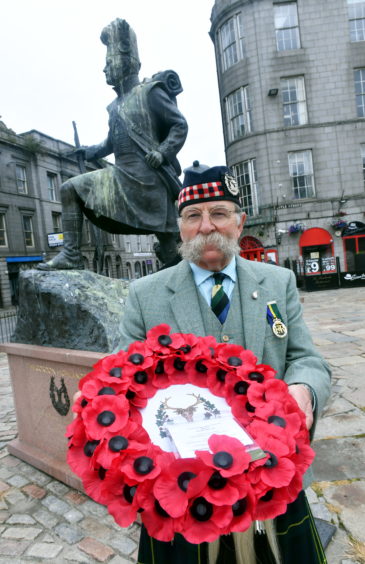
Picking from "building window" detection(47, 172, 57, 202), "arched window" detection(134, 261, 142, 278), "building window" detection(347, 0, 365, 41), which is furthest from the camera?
"arched window" detection(134, 261, 142, 278)

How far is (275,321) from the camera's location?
64.4 inches

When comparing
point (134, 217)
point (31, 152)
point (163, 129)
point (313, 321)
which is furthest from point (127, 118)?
point (31, 152)

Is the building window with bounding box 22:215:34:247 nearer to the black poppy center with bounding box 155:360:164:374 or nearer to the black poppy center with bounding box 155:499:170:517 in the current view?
the black poppy center with bounding box 155:360:164:374

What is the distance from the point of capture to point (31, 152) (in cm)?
2786

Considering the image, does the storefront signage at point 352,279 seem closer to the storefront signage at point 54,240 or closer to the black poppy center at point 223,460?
the black poppy center at point 223,460

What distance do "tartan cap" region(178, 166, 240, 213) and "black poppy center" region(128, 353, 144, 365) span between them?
2.59ft

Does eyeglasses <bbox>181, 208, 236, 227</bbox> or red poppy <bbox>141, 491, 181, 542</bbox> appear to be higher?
eyeglasses <bbox>181, 208, 236, 227</bbox>

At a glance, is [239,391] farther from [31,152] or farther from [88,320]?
[31,152]

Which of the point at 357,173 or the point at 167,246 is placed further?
the point at 357,173

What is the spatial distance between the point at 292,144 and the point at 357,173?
4.04 m

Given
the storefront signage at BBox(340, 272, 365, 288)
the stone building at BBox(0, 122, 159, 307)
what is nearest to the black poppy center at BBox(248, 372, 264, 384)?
the storefront signage at BBox(340, 272, 365, 288)

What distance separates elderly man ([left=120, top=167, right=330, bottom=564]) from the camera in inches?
59.3

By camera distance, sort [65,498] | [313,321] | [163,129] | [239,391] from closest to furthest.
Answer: [239,391]
[65,498]
[163,129]
[313,321]

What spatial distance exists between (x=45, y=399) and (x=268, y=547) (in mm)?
2656
